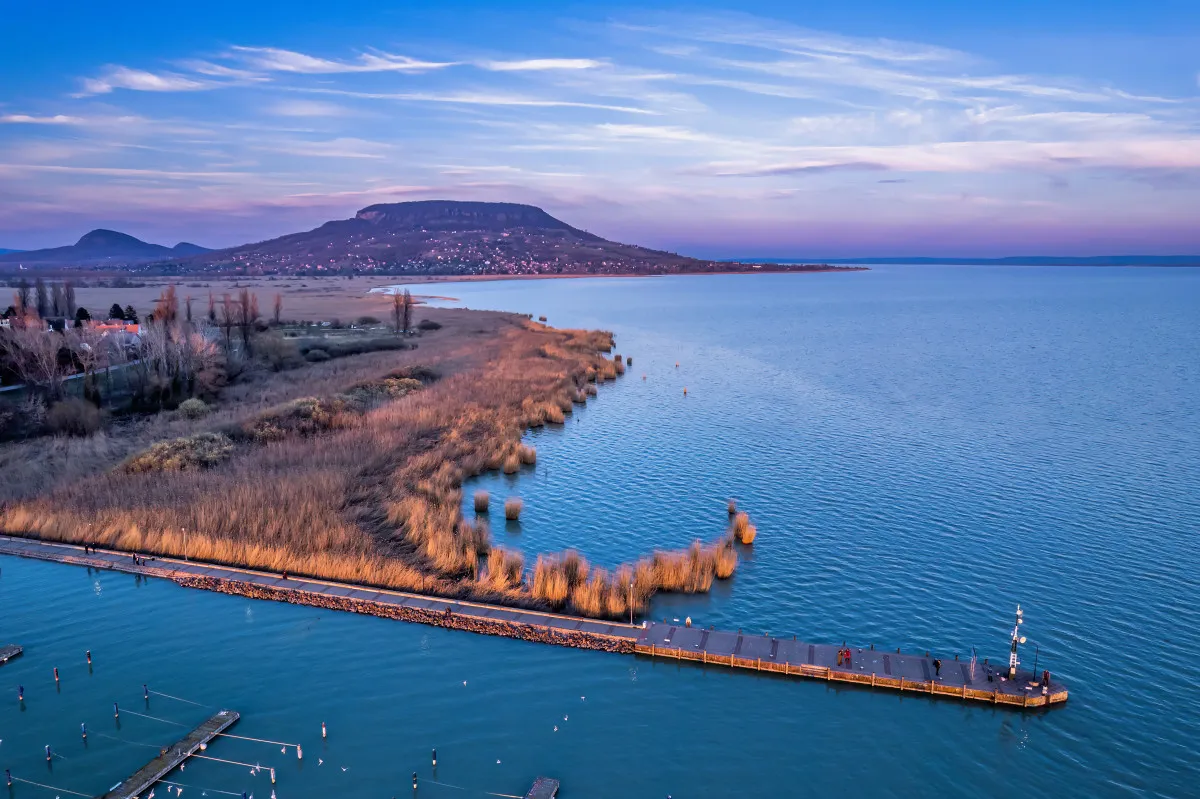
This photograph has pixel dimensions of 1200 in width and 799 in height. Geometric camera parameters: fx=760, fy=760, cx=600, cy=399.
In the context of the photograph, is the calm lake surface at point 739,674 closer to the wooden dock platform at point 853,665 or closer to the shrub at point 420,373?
the wooden dock platform at point 853,665

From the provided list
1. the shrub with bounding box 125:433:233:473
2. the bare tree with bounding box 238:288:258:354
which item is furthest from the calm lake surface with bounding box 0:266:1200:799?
the bare tree with bounding box 238:288:258:354

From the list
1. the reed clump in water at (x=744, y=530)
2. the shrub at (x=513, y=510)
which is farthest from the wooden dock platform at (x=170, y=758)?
the reed clump in water at (x=744, y=530)

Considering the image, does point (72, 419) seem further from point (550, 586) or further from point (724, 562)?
point (724, 562)

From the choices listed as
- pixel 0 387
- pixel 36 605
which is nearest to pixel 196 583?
pixel 36 605

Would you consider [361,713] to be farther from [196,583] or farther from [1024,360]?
[1024,360]

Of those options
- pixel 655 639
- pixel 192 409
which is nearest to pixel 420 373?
pixel 192 409
